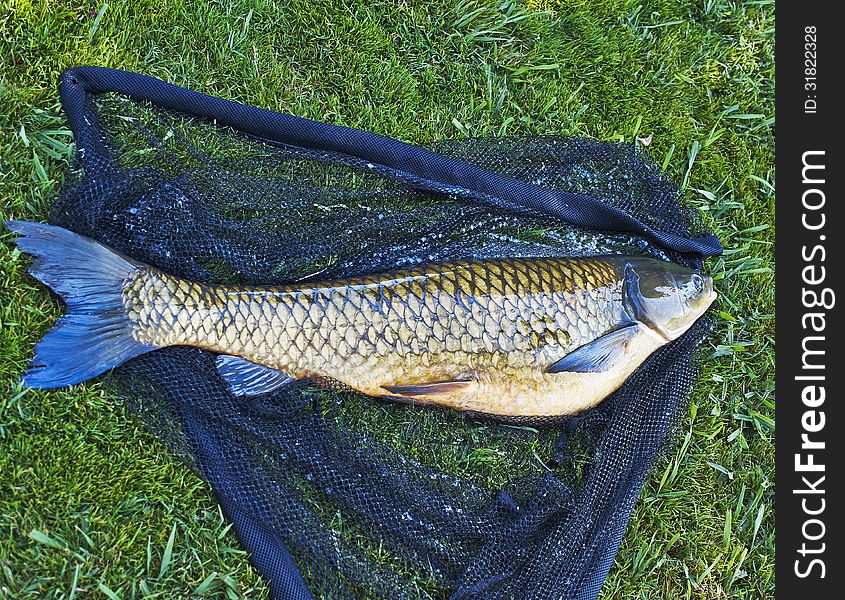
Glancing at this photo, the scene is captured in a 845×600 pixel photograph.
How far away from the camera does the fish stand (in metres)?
2.03

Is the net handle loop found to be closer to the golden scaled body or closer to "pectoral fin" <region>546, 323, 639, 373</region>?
the golden scaled body

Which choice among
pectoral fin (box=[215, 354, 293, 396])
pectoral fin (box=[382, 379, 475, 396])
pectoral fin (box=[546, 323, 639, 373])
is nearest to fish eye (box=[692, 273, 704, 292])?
pectoral fin (box=[546, 323, 639, 373])

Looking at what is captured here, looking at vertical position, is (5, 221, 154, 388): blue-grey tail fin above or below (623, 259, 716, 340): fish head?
above

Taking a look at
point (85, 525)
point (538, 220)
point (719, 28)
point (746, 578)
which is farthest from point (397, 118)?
point (746, 578)

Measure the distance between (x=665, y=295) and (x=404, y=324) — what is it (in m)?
0.88

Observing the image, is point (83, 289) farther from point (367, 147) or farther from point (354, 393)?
point (367, 147)

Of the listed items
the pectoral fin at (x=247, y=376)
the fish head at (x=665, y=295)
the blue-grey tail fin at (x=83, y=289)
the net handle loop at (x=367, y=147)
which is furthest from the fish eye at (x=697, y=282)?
the blue-grey tail fin at (x=83, y=289)

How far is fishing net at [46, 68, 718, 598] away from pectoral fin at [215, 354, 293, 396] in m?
0.04

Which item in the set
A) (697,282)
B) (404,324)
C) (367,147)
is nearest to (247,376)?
(404,324)

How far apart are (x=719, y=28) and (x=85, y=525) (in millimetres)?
2999

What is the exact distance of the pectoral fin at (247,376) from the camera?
2.09m

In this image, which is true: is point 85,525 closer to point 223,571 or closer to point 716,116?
point 223,571

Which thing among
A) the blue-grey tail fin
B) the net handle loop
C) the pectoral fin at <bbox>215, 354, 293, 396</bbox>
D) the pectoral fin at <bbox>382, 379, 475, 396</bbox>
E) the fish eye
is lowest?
the pectoral fin at <bbox>382, 379, 475, 396</bbox>
